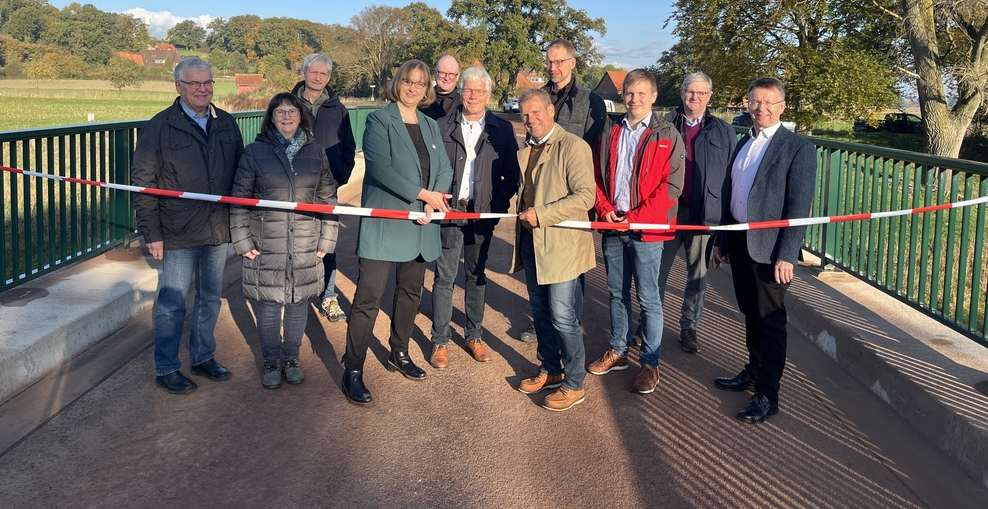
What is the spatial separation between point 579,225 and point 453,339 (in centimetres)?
181

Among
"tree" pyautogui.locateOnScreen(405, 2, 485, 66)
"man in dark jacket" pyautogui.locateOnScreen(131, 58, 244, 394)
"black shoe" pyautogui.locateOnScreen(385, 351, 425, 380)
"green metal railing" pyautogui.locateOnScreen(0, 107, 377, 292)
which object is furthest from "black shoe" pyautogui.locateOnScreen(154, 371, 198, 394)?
"tree" pyautogui.locateOnScreen(405, 2, 485, 66)

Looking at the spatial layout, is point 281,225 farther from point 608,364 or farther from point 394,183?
point 608,364

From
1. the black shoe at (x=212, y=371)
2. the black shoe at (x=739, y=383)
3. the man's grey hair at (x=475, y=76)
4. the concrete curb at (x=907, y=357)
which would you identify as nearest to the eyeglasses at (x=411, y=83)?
the man's grey hair at (x=475, y=76)

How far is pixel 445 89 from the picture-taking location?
606cm

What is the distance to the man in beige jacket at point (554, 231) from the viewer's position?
15.3 feet

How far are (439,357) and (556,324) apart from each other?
1.08 meters

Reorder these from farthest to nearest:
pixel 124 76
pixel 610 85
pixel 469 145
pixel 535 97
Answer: pixel 610 85 < pixel 124 76 < pixel 469 145 < pixel 535 97

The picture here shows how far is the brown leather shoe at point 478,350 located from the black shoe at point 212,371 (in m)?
1.68

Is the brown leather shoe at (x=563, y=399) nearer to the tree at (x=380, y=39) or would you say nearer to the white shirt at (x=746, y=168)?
the white shirt at (x=746, y=168)

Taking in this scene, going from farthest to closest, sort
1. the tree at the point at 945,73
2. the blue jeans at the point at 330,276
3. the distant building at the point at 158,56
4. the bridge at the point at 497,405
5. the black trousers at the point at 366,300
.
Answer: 1. the distant building at the point at 158,56
2. the tree at the point at 945,73
3. the blue jeans at the point at 330,276
4. the black trousers at the point at 366,300
5. the bridge at the point at 497,405

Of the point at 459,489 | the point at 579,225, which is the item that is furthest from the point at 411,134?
the point at 459,489

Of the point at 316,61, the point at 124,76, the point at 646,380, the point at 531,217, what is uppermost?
the point at 124,76

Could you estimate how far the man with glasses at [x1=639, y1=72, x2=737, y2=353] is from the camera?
19.2 ft

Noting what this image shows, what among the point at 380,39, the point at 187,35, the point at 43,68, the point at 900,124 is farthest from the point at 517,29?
the point at 187,35
